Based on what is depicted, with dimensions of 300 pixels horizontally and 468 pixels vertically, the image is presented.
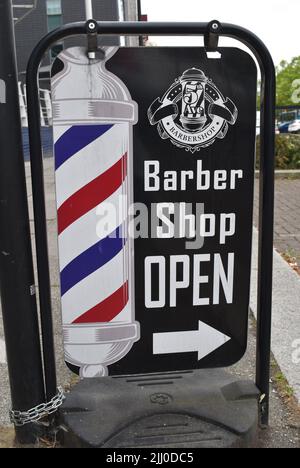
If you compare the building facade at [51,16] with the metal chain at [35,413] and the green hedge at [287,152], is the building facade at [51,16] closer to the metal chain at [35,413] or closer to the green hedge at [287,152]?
the green hedge at [287,152]

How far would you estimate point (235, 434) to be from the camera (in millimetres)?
2045

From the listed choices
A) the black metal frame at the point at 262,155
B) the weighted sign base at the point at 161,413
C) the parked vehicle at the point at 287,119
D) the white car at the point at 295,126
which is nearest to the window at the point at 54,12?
the parked vehicle at the point at 287,119

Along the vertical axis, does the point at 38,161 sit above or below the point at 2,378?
above

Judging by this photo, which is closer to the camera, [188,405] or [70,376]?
[188,405]

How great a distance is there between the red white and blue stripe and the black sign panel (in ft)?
0.24

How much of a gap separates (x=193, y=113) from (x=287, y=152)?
1058cm

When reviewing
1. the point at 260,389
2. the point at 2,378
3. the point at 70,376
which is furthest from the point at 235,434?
the point at 2,378

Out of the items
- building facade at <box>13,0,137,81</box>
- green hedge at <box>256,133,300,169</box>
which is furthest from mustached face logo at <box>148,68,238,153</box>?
building facade at <box>13,0,137,81</box>

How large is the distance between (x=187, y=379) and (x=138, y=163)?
109 centimetres

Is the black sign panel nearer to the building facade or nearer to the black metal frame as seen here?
the black metal frame

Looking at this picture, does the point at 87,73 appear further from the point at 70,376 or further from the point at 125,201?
the point at 70,376

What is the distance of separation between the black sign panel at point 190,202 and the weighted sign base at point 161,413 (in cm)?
14

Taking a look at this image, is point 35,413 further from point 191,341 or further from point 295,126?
point 295,126

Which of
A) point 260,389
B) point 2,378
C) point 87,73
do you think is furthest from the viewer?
point 2,378
